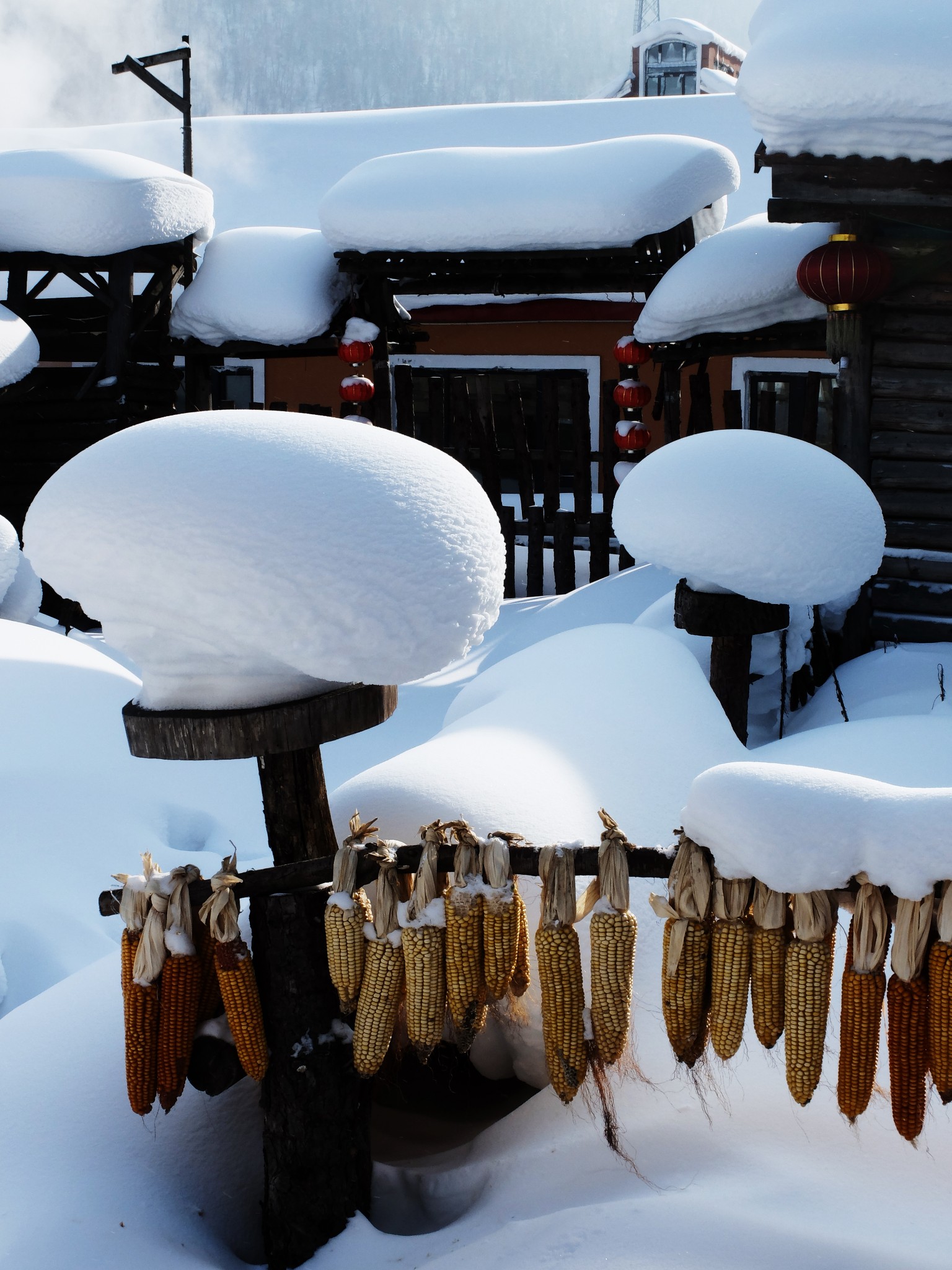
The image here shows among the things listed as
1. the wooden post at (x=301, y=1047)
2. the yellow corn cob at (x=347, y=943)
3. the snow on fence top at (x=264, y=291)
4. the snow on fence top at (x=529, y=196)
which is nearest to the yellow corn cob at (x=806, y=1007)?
the yellow corn cob at (x=347, y=943)

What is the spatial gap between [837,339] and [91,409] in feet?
21.0

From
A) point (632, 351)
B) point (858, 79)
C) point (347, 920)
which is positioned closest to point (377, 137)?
point (632, 351)

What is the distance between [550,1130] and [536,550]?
272 inches

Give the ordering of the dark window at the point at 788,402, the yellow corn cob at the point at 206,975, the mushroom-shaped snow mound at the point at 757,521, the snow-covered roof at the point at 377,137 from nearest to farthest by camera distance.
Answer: the yellow corn cob at the point at 206,975, the mushroom-shaped snow mound at the point at 757,521, the dark window at the point at 788,402, the snow-covered roof at the point at 377,137

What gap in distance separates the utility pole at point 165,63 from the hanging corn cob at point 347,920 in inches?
418

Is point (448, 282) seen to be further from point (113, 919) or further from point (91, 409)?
point (113, 919)

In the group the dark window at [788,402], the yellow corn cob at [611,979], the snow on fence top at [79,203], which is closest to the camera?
the yellow corn cob at [611,979]

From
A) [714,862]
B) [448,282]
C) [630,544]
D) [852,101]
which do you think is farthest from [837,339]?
[714,862]

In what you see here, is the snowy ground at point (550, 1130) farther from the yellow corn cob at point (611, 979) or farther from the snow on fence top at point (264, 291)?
the snow on fence top at point (264, 291)

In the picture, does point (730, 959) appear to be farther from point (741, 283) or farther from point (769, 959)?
point (741, 283)

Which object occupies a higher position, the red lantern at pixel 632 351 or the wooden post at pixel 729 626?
the red lantern at pixel 632 351

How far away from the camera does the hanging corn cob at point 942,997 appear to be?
1758 mm

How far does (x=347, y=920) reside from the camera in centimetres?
201

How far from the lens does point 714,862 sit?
189 centimetres
